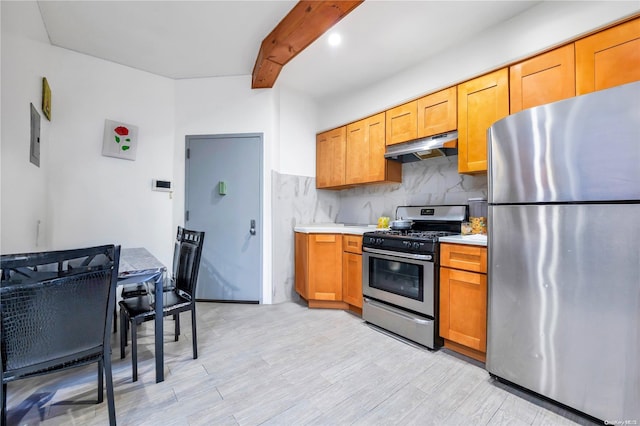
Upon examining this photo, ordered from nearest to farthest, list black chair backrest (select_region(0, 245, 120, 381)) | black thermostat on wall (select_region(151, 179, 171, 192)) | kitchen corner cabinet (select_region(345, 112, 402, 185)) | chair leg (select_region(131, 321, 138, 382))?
black chair backrest (select_region(0, 245, 120, 381)), chair leg (select_region(131, 321, 138, 382)), kitchen corner cabinet (select_region(345, 112, 402, 185)), black thermostat on wall (select_region(151, 179, 171, 192))

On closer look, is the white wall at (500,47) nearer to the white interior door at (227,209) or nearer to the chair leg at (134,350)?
the white interior door at (227,209)

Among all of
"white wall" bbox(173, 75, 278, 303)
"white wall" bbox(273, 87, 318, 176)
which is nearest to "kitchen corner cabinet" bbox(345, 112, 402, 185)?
"white wall" bbox(273, 87, 318, 176)

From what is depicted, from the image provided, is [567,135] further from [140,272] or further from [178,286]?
[178,286]

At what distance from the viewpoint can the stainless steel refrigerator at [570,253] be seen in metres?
1.24

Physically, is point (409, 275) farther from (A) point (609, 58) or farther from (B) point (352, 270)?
(A) point (609, 58)

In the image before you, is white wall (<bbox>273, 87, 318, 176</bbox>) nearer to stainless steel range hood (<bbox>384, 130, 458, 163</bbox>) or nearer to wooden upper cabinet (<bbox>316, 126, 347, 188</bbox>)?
wooden upper cabinet (<bbox>316, 126, 347, 188</bbox>)

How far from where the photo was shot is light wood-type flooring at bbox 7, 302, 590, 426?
1396 millimetres

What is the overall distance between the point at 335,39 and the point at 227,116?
5.05 ft

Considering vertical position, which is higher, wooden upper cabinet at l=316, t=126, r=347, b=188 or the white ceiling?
the white ceiling

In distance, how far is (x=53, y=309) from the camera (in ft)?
3.68

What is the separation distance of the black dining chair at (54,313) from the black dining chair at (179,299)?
46 cm

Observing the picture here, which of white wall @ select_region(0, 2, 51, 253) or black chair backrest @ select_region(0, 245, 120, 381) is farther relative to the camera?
white wall @ select_region(0, 2, 51, 253)

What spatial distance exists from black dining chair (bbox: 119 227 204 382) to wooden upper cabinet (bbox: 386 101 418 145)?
206 cm

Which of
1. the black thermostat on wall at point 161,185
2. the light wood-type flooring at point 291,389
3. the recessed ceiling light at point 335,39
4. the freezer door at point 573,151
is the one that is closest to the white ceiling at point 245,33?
the recessed ceiling light at point 335,39
